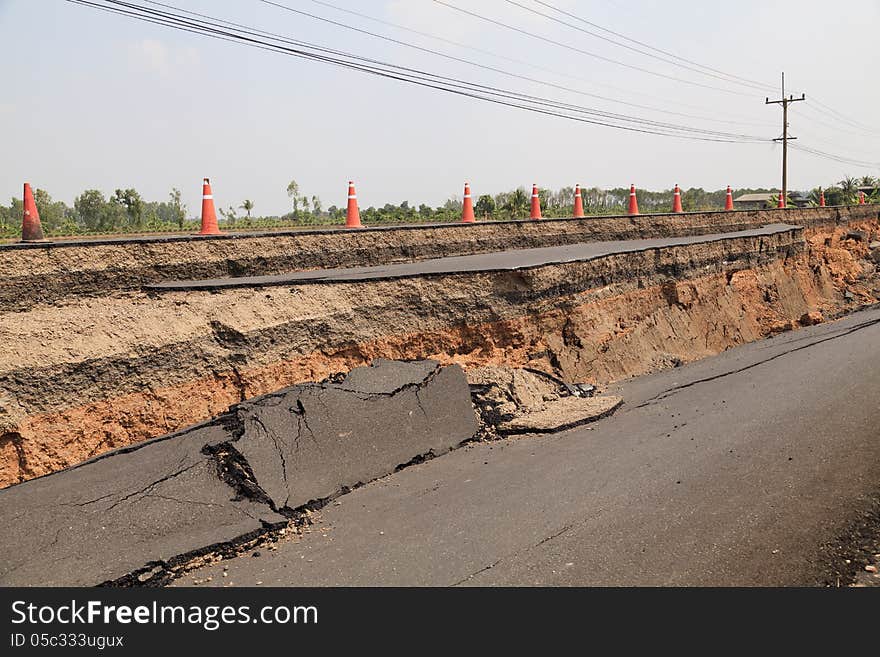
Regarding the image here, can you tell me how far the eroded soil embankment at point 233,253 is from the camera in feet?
20.4

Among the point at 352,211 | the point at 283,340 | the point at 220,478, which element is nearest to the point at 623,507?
the point at 220,478

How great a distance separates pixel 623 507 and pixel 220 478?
2992mm

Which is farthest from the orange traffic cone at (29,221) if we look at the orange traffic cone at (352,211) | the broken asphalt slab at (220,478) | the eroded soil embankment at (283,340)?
the orange traffic cone at (352,211)

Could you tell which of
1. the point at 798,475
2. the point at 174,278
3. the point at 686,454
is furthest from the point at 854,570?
the point at 174,278

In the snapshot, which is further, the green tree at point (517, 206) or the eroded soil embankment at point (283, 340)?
the green tree at point (517, 206)

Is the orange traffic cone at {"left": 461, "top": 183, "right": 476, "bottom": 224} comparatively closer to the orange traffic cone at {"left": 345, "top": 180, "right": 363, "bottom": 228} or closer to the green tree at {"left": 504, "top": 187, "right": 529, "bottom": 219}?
the orange traffic cone at {"left": 345, "top": 180, "right": 363, "bottom": 228}

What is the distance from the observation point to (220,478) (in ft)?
16.7

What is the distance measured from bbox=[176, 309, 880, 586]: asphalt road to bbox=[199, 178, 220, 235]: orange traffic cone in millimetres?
4481

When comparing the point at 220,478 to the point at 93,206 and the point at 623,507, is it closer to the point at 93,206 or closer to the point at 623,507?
the point at 623,507

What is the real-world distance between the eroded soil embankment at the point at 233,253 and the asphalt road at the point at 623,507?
11.1 feet

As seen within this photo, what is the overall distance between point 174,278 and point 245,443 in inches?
106

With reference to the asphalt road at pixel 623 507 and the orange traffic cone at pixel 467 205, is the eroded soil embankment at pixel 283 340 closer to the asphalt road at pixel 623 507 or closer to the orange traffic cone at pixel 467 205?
the asphalt road at pixel 623 507

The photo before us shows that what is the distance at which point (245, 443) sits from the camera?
534 cm

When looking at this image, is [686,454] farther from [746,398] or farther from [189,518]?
[189,518]
